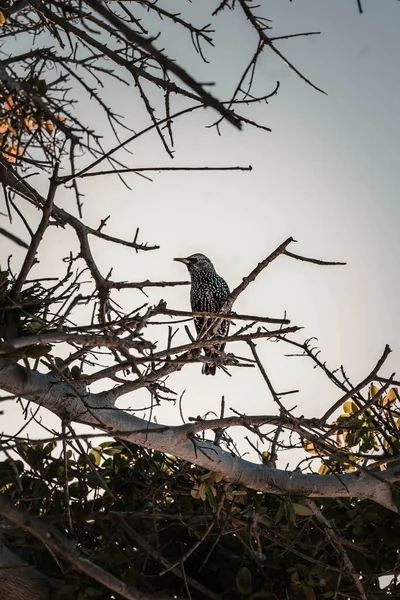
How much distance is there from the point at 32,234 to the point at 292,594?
1318 millimetres

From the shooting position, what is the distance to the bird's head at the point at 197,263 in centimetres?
541

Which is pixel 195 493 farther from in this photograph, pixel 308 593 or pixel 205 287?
pixel 205 287

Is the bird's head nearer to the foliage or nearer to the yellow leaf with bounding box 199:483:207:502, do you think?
the foliage

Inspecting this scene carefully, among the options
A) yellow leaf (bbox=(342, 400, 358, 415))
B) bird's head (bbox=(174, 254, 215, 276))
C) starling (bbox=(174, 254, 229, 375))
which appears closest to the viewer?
yellow leaf (bbox=(342, 400, 358, 415))

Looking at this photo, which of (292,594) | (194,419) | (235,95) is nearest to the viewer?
(235,95)

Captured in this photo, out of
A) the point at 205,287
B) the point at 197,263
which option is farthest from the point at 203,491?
the point at 197,263

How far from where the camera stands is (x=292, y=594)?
229 cm

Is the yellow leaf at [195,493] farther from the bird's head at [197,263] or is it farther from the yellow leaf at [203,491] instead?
the bird's head at [197,263]

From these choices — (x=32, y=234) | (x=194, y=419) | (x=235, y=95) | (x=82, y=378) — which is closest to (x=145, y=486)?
(x=194, y=419)

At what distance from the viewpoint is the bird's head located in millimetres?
5410

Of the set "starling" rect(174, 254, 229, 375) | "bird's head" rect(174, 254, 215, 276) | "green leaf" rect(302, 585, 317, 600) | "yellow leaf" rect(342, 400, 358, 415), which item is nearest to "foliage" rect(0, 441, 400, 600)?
"green leaf" rect(302, 585, 317, 600)

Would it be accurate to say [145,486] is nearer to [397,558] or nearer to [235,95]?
[397,558]

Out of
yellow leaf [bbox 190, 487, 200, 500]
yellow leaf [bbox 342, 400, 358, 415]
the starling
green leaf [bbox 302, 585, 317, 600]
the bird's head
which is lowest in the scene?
green leaf [bbox 302, 585, 317, 600]

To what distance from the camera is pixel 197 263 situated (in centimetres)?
549
